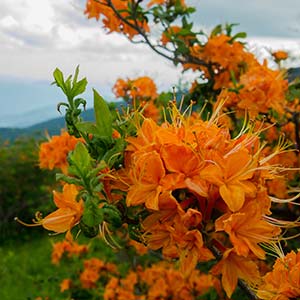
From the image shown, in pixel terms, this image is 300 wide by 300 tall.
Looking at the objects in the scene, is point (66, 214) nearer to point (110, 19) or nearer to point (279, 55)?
point (110, 19)

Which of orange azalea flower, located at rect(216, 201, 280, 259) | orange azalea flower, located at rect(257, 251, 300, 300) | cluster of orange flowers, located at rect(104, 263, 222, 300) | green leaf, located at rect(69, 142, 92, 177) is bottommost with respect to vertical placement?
cluster of orange flowers, located at rect(104, 263, 222, 300)

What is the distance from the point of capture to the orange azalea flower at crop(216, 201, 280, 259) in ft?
3.12

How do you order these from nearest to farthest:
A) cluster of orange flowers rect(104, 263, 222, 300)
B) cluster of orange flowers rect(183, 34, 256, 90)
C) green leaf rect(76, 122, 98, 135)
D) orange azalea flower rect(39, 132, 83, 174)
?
green leaf rect(76, 122, 98, 135) → orange azalea flower rect(39, 132, 83, 174) → cluster of orange flowers rect(183, 34, 256, 90) → cluster of orange flowers rect(104, 263, 222, 300)

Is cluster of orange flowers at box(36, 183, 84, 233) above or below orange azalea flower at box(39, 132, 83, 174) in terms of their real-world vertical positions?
above

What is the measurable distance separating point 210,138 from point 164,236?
0.20 m

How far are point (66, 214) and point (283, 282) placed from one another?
44cm

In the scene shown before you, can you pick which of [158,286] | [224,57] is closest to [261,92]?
[224,57]

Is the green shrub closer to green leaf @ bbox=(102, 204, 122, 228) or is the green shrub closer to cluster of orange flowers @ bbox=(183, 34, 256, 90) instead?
cluster of orange flowers @ bbox=(183, 34, 256, 90)

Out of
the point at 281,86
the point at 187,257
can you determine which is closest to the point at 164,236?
the point at 187,257

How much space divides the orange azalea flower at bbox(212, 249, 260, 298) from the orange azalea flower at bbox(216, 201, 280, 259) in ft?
0.09

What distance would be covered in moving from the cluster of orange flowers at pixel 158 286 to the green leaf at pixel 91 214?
2345 millimetres

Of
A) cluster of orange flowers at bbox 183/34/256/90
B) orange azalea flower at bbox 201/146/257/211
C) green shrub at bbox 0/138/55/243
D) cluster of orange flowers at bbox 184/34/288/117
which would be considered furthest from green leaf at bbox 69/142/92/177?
green shrub at bbox 0/138/55/243

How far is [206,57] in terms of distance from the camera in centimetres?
303

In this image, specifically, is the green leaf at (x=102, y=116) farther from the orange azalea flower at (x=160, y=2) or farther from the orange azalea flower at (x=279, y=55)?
the orange azalea flower at (x=279, y=55)
